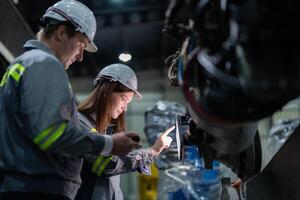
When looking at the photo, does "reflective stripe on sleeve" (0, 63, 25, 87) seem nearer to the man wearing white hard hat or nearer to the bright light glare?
the man wearing white hard hat

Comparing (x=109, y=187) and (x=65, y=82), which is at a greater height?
(x=65, y=82)

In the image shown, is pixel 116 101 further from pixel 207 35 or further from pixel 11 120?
pixel 207 35

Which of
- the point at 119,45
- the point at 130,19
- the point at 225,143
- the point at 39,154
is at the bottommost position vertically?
the point at 119,45

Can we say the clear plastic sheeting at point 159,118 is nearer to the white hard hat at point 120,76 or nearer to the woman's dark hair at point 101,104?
the white hard hat at point 120,76

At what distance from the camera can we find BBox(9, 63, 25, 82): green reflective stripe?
1.90m

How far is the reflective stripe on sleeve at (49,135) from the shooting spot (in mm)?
1765

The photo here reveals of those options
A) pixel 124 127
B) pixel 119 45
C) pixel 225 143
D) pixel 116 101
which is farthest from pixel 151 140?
pixel 119 45

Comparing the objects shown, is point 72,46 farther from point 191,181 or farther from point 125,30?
point 125,30

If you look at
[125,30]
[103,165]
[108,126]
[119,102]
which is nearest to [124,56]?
[125,30]

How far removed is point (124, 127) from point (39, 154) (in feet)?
4.28

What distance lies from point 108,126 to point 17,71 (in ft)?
4.07

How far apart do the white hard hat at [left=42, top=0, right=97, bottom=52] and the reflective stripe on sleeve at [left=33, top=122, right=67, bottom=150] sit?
0.56 metres

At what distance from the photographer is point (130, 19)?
722 centimetres

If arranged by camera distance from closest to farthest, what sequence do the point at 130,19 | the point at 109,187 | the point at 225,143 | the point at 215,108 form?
1. the point at 215,108
2. the point at 225,143
3. the point at 109,187
4. the point at 130,19
